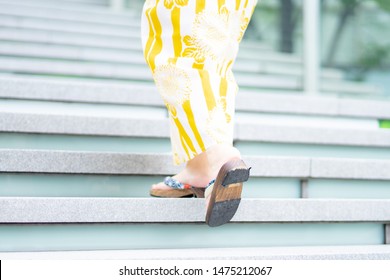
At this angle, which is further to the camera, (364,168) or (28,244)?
(364,168)

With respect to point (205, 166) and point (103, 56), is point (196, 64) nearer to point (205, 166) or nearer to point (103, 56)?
point (205, 166)

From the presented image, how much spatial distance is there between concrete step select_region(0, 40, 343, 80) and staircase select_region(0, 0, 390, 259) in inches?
10.0

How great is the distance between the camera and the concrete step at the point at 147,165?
1.95 meters

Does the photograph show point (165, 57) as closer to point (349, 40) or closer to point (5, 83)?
point (5, 83)

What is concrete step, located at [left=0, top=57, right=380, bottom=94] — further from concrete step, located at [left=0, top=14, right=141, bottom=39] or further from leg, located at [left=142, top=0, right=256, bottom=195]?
leg, located at [left=142, top=0, right=256, bottom=195]

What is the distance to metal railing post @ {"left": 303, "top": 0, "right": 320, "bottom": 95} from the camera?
3.70 m

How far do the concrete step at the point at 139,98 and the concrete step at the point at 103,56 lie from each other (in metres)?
0.80

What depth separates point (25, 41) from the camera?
365 cm

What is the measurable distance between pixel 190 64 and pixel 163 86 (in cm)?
10

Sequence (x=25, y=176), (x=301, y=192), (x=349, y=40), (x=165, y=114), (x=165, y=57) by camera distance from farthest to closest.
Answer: (x=349, y=40)
(x=165, y=114)
(x=301, y=192)
(x=25, y=176)
(x=165, y=57)

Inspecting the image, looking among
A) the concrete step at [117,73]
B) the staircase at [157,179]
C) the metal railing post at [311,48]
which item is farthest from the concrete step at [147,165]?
the metal railing post at [311,48]

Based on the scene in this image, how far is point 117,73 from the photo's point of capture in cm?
344

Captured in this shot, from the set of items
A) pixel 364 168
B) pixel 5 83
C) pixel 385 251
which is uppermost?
pixel 5 83

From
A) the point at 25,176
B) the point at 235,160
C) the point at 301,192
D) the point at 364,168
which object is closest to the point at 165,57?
the point at 235,160
